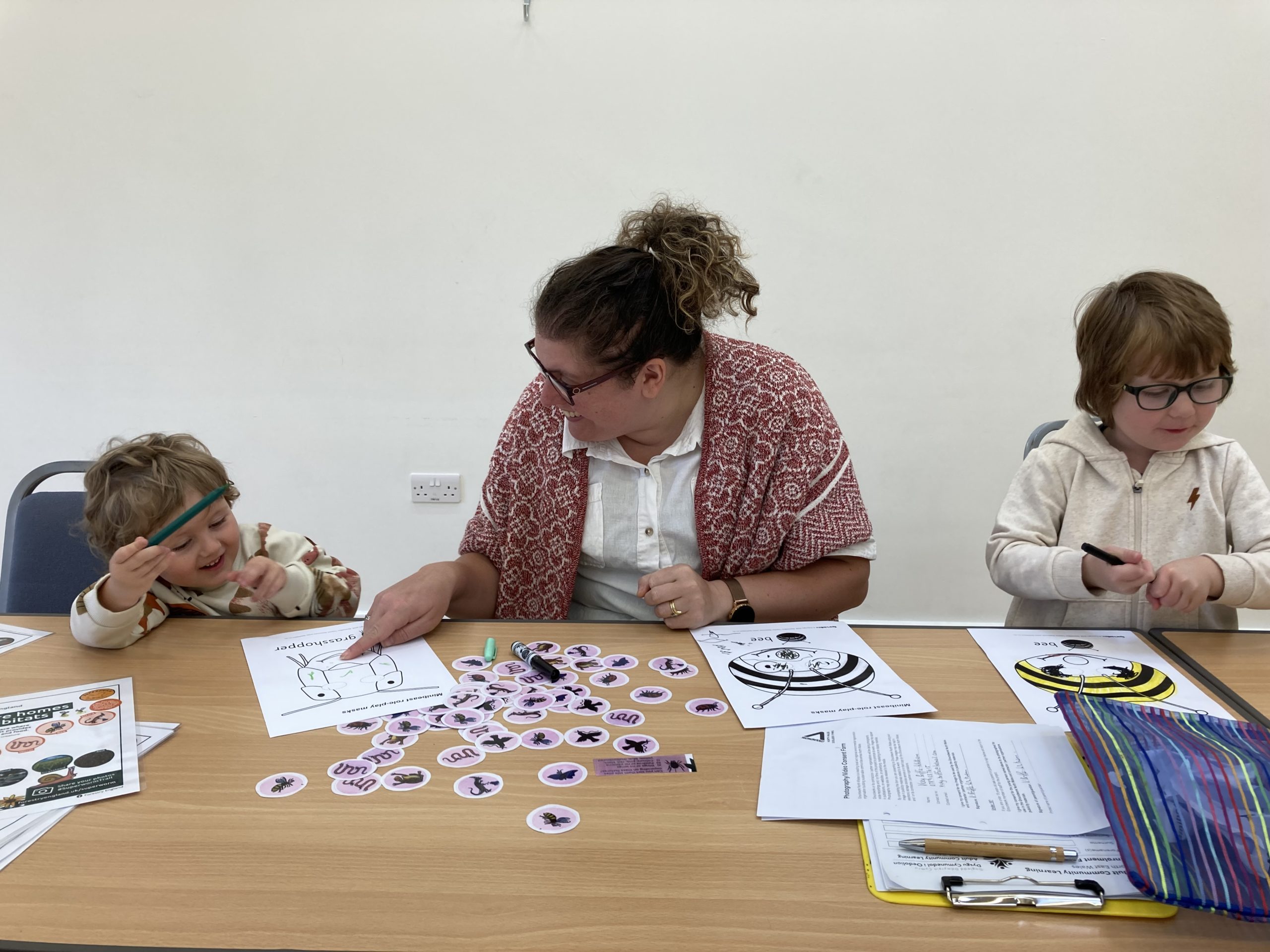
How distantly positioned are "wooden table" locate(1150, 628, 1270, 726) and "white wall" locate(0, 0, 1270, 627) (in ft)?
4.74

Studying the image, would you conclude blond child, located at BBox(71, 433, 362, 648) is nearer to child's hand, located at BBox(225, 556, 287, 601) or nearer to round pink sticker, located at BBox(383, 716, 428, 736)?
child's hand, located at BBox(225, 556, 287, 601)

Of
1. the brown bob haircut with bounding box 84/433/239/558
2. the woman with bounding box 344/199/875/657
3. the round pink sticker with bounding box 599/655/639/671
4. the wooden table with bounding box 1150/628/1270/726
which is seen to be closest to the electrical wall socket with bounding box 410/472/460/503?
the woman with bounding box 344/199/875/657

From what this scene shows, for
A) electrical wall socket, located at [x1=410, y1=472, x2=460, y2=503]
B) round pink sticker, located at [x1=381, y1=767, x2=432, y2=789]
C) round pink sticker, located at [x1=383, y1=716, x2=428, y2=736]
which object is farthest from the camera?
electrical wall socket, located at [x1=410, y1=472, x2=460, y2=503]

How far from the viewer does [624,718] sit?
38.1 inches

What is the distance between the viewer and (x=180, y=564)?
1.29 metres

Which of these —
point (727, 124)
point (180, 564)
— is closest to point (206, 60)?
point (727, 124)

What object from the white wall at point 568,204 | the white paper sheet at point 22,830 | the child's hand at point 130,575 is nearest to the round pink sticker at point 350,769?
the white paper sheet at point 22,830

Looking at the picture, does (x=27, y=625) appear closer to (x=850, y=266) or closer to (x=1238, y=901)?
(x=1238, y=901)

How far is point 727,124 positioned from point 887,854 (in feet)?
7.24

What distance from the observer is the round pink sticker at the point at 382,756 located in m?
0.88

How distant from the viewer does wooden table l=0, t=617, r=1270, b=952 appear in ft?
2.06

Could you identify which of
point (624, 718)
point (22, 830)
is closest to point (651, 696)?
point (624, 718)

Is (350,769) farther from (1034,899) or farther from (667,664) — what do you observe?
(1034,899)

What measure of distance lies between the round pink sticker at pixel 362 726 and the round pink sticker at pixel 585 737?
21cm
